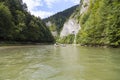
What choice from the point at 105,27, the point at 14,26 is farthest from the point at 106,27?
the point at 14,26

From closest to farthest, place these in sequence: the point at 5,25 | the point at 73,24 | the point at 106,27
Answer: the point at 106,27 → the point at 5,25 → the point at 73,24

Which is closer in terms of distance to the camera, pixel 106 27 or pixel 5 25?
pixel 106 27

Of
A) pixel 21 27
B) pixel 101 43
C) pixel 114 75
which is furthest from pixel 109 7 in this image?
pixel 114 75

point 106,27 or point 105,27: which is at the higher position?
point 105,27

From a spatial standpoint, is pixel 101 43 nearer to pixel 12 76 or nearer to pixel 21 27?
pixel 21 27

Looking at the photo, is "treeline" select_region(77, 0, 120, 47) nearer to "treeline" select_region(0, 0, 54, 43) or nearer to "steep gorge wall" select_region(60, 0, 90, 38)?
"treeline" select_region(0, 0, 54, 43)

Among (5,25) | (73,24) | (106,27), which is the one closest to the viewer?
(106,27)

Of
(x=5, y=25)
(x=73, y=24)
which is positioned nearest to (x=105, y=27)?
(x=5, y=25)

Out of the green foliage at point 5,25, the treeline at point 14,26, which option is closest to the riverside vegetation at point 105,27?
the green foliage at point 5,25

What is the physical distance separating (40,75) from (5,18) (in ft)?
238

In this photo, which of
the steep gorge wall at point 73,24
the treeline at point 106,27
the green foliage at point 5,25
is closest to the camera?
the treeline at point 106,27

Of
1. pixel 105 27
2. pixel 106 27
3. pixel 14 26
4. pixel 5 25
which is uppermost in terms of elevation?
pixel 14 26

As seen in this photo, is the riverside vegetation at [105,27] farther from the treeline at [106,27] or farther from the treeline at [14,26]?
the treeline at [14,26]

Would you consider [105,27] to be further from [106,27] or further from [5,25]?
[5,25]
